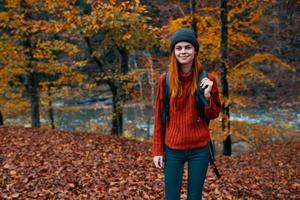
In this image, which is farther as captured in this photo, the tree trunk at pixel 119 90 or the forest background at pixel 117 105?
the tree trunk at pixel 119 90

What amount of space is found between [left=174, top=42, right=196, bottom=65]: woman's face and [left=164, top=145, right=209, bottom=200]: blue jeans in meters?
0.90

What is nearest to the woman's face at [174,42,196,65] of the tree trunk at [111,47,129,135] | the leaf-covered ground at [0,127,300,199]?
the leaf-covered ground at [0,127,300,199]

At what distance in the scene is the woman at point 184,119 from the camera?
384 cm

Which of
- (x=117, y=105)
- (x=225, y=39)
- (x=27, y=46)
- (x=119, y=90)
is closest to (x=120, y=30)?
(x=119, y=90)

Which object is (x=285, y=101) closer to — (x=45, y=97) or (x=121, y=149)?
(x=45, y=97)

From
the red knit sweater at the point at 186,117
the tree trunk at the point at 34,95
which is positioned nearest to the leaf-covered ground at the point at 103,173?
the red knit sweater at the point at 186,117

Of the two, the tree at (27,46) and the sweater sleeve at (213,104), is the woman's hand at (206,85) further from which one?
the tree at (27,46)

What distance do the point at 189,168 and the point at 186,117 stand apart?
0.55 metres

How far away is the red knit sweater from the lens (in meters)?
3.85

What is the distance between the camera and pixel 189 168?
4.01 metres

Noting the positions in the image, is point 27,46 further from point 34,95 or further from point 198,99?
point 198,99

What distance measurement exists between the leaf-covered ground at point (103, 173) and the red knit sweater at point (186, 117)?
3117mm

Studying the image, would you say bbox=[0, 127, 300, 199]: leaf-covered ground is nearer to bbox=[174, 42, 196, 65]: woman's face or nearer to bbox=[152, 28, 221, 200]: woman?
bbox=[152, 28, 221, 200]: woman

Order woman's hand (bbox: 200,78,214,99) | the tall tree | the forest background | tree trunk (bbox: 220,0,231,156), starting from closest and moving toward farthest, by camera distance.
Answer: woman's hand (bbox: 200,78,214,99), the forest background, the tall tree, tree trunk (bbox: 220,0,231,156)
